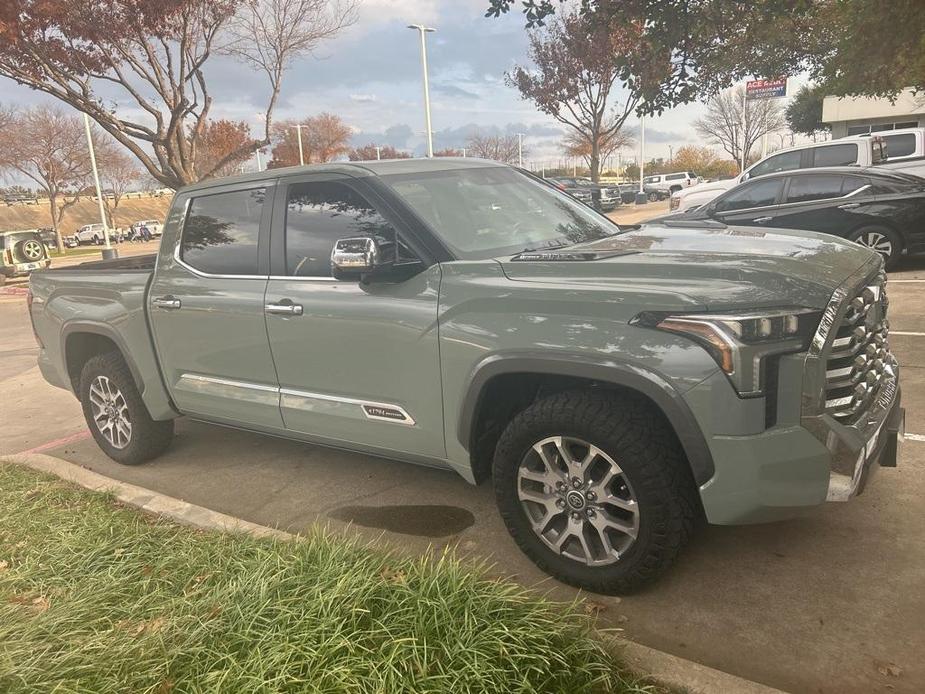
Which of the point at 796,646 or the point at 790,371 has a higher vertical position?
the point at 790,371

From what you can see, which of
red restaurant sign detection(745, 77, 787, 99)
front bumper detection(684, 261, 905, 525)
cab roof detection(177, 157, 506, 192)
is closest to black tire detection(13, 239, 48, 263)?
cab roof detection(177, 157, 506, 192)

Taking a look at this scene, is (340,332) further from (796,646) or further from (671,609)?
(796,646)

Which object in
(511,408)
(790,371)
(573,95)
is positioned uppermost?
(573,95)

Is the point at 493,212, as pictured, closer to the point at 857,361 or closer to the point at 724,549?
the point at 857,361

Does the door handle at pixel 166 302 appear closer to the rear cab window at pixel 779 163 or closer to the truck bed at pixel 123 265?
the truck bed at pixel 123 265

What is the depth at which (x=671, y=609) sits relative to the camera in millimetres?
2863

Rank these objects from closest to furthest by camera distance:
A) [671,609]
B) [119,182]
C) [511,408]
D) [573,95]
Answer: [671,609]
[511,408]
[573,95]
[119,182]

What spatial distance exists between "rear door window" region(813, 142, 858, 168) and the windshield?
31.6 feet

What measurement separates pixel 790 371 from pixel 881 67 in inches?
399

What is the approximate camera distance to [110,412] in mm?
4969

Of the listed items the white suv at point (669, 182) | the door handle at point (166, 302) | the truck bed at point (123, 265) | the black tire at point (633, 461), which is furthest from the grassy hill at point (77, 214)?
the black tire at point (633, 461)

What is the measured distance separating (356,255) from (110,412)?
2950 millimetres

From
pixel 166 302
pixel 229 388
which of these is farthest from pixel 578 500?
pixel 166 302

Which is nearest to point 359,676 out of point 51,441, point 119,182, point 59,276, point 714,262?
point 714,262
